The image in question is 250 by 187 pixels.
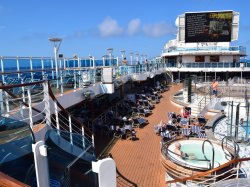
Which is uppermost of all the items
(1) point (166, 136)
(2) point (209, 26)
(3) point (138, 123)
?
(2) point (209, 26)

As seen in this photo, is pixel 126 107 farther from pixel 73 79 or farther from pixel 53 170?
pixel 53 170

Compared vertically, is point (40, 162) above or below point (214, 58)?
below

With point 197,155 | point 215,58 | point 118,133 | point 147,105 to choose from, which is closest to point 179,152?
point 197,155

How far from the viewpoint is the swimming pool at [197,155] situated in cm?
715

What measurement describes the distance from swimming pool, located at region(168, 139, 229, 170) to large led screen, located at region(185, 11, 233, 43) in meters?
21.5

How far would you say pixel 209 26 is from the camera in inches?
1102

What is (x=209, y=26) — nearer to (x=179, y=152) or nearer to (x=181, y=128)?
(x=181, y=128)

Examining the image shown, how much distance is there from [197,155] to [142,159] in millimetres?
1880

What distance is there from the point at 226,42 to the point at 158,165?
24.5 meters

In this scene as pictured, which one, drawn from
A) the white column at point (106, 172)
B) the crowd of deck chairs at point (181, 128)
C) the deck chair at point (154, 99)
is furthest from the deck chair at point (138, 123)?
the white column at point (106, 172)

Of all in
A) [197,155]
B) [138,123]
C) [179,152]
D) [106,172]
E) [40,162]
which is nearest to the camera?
[106,172]

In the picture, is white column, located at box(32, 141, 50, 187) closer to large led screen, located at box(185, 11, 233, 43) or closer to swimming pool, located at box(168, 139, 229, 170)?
swimming pool, located at box(168, 139, 229, 170)

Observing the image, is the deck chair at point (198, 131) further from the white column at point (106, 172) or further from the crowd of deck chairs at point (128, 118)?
the white column at point (106, 172)

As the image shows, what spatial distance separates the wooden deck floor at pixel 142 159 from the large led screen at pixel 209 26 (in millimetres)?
18722
